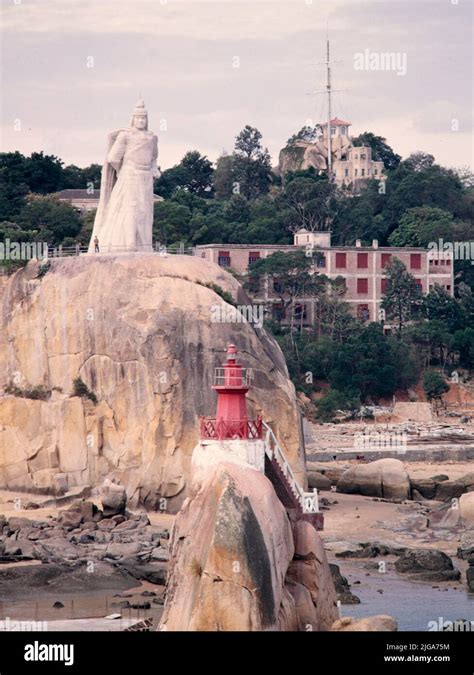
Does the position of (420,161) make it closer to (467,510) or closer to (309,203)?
(309,203)

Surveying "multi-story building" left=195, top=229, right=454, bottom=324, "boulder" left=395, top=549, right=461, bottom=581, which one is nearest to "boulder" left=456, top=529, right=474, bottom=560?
"boulder" left=395, top=549, right=461, bottom=581

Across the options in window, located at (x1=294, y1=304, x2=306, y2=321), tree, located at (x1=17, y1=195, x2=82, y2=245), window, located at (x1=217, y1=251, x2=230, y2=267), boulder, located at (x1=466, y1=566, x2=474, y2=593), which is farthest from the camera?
window, located at (x1=294, y1=304, x2=306, y2=321)

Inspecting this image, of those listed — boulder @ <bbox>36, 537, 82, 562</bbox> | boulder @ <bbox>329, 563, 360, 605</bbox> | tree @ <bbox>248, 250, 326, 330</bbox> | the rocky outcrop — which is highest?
tree @ <bbox>248, 250, 326, 330</bbox>

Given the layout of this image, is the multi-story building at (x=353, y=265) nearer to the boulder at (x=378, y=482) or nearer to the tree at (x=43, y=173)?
the tree at (x=43, y=173)

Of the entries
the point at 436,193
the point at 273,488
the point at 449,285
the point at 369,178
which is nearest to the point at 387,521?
the point at 273,488

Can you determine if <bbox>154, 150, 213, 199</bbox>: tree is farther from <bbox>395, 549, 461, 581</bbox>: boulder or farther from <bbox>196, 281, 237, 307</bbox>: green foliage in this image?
<bbox>395, 549, 461, 581</bbox>: boulder

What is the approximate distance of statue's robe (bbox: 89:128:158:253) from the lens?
6619 cm

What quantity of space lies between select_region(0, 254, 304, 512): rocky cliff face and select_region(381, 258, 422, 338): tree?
42.5m

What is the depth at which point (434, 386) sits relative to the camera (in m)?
101

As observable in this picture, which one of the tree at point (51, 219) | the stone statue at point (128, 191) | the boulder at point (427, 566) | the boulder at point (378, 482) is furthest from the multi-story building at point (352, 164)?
the boulder at point (427, 566)

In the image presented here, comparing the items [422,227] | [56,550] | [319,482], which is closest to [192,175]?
[422,227]

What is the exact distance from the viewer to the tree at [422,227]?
115m

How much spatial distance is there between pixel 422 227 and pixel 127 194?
51500mm
